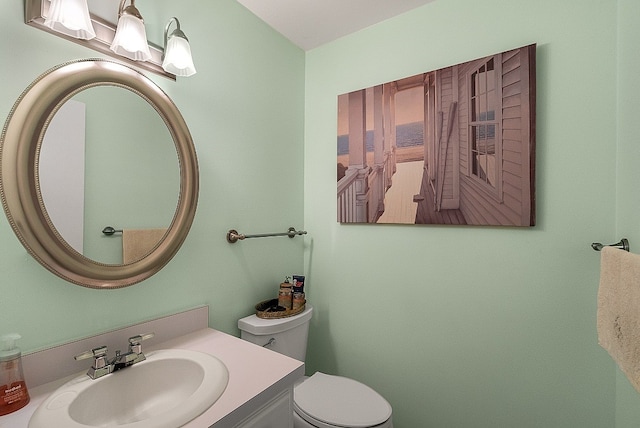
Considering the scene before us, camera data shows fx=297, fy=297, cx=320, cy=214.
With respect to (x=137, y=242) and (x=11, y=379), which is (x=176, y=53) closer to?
(x=137, y=242)

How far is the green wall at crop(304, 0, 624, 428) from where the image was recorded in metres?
1.11

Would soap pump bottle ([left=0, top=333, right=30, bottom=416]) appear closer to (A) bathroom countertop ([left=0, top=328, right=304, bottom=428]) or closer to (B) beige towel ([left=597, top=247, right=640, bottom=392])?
(A) bathroom countertop ([left=0, top=328, right=304, bottom=428])

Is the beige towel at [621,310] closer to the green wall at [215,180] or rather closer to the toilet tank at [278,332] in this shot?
the toilet tank at [278,332]

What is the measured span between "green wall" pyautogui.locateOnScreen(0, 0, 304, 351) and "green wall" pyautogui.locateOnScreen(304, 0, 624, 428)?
0.25 metres

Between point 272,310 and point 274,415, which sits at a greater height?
point 272,310

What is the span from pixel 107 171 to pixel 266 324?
0.89 metres

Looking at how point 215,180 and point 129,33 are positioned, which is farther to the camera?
point 215,180

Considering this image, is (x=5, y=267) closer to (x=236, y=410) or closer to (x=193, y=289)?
(x=193, y=289)

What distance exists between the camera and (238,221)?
57.5 inches

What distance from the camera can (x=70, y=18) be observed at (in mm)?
833

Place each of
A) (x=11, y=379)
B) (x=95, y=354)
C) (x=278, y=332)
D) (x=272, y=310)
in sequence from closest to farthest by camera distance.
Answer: (x=11, y=379)
(x=95, y=354)
(x=278, y=332)
(x=272, y=310)

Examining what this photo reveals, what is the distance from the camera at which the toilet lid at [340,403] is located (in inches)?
46.3

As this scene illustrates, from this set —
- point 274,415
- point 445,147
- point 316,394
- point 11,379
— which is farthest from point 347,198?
point 11,379

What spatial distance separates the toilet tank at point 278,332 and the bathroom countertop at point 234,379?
17 centimetres
